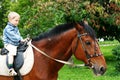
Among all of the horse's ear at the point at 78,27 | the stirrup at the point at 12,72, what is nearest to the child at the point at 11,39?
the stirrup at the point at 12,72

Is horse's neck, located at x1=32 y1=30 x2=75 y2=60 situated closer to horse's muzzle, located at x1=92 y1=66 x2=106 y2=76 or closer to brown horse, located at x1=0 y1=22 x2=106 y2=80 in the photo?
brown horse, located at x1=0 y1=22 x2=106 y2=80

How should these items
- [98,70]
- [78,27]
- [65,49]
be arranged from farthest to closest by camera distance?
1. [65,49]
2. [78,27]
3. [98,70]

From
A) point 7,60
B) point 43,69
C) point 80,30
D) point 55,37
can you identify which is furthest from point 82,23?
point 7,60

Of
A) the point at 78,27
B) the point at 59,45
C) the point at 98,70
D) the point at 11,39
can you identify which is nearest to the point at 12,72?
the point at 11,39

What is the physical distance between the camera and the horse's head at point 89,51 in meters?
5.89

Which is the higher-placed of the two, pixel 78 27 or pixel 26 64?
pixel 78 27

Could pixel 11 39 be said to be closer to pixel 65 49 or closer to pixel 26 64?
pixel 26 64

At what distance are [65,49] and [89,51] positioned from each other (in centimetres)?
46

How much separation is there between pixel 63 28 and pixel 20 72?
40.2 inches

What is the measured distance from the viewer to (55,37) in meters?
6.27

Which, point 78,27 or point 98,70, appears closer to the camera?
point 98,70

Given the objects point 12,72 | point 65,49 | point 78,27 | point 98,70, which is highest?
point 78,27

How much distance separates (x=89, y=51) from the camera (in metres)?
5.91

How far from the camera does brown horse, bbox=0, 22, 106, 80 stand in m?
5.91
